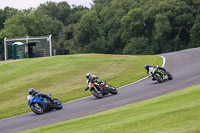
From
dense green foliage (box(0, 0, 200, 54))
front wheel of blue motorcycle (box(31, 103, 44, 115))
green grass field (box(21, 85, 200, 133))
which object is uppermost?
dense green foliage (box(0, 0, 200, 54))

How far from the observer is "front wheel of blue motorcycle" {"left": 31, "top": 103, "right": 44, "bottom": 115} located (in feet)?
65.6

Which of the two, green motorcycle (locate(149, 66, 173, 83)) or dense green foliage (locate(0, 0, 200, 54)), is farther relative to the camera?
dense green foliage (locate(0, 0, 200, 54))

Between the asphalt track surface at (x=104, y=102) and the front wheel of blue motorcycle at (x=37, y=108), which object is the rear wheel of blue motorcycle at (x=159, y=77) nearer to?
the asphalt track surface at (x=104, y=102)

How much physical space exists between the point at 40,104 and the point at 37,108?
0.27 m

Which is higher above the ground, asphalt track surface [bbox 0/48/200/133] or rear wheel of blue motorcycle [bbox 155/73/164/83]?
rear wheel of blue motorcycle [bbox 155/73/164/83]

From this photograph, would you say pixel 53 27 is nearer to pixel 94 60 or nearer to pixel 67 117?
pixel 94 60

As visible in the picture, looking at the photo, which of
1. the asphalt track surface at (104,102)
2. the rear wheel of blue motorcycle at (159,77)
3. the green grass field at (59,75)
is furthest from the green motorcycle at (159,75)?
the green grass field at (59,75)

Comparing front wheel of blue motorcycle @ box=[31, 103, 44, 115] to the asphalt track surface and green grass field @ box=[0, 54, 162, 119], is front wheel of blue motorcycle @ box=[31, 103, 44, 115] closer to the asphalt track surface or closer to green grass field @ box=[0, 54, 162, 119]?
the asphalt track surface

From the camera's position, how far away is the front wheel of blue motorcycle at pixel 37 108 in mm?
19984

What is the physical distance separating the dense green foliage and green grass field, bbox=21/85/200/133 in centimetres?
7089

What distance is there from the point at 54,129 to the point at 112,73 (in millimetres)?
18072

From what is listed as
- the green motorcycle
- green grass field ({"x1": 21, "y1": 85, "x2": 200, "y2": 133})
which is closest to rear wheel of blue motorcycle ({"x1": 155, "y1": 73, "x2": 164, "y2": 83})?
the green motorcycle

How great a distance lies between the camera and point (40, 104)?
65.7ft

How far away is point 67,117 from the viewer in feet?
56.7
